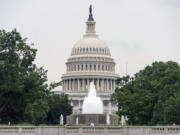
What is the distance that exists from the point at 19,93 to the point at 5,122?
1135 cm

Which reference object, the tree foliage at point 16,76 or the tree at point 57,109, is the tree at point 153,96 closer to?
the tree foliage at point 16,76

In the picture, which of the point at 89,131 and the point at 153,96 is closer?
the point at 89,131

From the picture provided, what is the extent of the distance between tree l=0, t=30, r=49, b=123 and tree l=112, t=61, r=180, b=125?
58.0 ft

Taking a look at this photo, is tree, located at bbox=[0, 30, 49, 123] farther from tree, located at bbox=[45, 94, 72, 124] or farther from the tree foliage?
tree, located at bbox=[45, 94, 72, 124]

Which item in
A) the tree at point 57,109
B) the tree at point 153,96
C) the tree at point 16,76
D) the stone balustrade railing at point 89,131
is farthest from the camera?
the tree at point 57,109

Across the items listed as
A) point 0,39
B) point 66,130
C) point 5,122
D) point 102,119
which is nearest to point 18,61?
point 0,39

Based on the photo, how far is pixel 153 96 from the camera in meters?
98.8

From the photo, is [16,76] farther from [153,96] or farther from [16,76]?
[153,96]

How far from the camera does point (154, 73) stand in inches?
4227

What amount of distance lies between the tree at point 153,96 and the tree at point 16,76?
17.7 metres

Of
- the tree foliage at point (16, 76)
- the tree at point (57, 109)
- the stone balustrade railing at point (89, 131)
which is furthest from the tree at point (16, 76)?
the tree at point (57, 109)

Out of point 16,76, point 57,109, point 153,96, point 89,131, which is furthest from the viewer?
point 57,109

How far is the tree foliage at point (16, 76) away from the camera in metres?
68.9

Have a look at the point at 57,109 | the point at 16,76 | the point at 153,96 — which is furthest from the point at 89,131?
the point at 57,109
